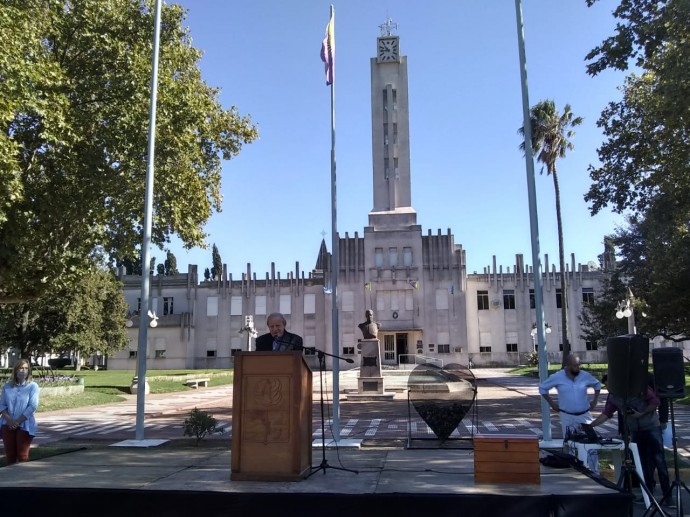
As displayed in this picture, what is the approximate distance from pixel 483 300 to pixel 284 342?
197 ft

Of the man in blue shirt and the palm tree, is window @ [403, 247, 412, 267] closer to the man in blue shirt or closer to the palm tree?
the palm tree

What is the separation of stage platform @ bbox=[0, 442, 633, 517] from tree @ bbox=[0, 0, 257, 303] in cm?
1144

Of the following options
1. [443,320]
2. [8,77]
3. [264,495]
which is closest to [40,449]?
[264,495]

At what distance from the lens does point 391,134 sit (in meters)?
64.1

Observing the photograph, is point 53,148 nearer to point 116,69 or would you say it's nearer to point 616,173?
point 116,69

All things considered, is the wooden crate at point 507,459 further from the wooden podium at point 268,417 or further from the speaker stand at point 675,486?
the wooden podium at point 268,417

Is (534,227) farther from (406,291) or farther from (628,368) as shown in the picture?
(406,291)

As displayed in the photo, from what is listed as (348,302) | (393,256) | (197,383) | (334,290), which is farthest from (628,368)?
(393,256)

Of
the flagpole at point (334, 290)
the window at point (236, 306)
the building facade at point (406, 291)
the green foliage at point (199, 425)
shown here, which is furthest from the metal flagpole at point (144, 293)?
the window at point (236, 306)

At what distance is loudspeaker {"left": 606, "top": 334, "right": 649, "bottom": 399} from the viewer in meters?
6.46

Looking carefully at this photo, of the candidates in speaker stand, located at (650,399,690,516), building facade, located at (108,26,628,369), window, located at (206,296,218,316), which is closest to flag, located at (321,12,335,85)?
speaker stand, located at (650,399,690,516)

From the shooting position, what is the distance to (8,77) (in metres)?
13.6

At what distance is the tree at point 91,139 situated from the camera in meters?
17.0

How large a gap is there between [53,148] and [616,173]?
1643 centimetres
